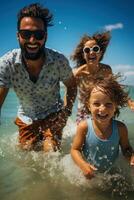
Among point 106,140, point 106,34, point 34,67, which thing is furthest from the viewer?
point 106,34

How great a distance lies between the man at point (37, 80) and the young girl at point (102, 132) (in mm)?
926

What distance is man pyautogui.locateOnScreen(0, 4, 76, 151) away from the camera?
6082mm

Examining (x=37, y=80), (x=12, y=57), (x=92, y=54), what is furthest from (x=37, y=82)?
(x=92, y=54)

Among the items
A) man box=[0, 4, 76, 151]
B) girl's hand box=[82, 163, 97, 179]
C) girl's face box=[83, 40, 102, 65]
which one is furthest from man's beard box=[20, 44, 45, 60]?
girl's face box=[83, 40, 102, 65]

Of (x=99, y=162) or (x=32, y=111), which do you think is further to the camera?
(x=32, y=111)

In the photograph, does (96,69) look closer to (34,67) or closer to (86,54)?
(86,54)

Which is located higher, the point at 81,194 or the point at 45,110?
the point at 45,110

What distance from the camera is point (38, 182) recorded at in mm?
5453

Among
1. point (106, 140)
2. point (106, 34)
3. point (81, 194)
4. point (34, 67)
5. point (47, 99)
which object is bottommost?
point (81, 194)

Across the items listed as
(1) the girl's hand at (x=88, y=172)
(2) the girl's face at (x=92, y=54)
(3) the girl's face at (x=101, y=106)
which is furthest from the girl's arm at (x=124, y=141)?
(2) the girl's face at (x=92, y=54)

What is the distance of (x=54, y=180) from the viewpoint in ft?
18.1

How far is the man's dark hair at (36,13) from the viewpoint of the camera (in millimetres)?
6152

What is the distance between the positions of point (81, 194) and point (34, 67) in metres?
2.15

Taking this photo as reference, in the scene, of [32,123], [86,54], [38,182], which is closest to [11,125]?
[86,54]
